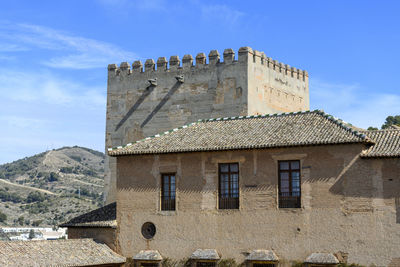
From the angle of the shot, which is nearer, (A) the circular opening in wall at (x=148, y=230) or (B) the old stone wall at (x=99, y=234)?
(A) the circular opening in wall at (x=148, y=230)

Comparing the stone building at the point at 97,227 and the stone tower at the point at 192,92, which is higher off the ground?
the stone tower at the point at 192,92

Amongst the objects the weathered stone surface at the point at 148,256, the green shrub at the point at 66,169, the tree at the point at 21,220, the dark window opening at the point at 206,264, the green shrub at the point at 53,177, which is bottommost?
the tree at the point at 21,220

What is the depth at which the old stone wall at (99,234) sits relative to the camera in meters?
22.6

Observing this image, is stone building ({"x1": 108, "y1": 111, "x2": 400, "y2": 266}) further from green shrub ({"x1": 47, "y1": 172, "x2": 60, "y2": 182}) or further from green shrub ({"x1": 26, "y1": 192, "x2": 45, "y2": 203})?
green shrub ({"x1": 47, "y1": 172, "x2": 60, "y2": 182})

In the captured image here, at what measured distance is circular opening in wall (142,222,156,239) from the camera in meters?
22.2

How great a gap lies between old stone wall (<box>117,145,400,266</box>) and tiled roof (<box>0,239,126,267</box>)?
1.01 meters

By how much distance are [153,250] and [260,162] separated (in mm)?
5211

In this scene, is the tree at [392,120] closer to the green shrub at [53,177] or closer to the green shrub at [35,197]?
the green shrub at [35,197]

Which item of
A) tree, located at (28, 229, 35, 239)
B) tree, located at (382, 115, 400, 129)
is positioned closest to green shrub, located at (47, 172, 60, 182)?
tree, located at (28, 229, 35, 239)

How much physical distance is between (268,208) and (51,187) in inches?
3331

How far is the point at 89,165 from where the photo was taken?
120 metres

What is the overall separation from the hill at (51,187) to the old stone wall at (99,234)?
5575 centimetres

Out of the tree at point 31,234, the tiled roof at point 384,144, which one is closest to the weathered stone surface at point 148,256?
the tiled roof at point 384,144

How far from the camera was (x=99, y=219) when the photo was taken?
23344 mm
